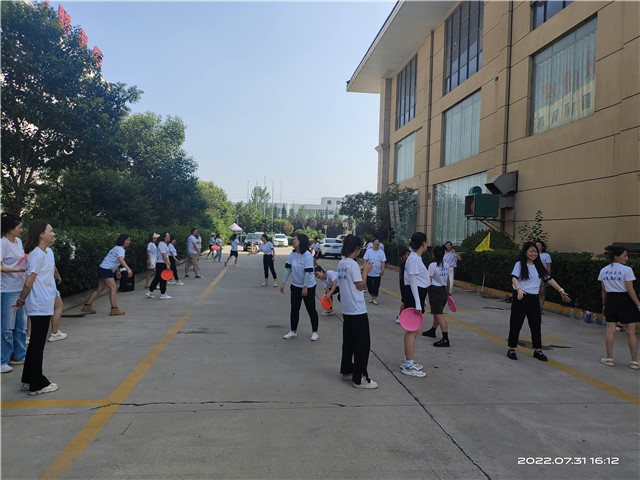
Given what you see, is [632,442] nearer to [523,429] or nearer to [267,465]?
[523,429]

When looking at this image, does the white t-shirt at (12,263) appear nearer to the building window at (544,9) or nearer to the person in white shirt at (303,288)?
the person in white shirt at (303,288)

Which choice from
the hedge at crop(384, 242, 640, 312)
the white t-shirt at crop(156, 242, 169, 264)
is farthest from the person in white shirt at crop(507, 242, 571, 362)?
the white t-shirt at crop(156, 242, 169, 264)

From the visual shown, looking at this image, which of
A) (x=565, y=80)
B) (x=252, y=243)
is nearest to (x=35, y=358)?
(x=565, y=80)

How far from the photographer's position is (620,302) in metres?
6.15

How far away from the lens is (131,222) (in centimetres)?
2127

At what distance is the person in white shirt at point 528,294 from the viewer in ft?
21.0

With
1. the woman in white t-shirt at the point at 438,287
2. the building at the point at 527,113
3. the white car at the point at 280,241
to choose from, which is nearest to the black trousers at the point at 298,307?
the woman in white t-shirt at the point at 438,287

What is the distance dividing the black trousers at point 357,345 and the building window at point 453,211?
15.7m

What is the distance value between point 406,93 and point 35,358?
30081mm

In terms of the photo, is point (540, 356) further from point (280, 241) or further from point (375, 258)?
point (280, 241)

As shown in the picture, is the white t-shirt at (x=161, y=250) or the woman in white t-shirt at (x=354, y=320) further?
the white t-shirt at (x=161, y=250)

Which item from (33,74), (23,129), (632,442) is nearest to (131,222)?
(23,129)

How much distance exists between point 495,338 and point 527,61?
500 inches
